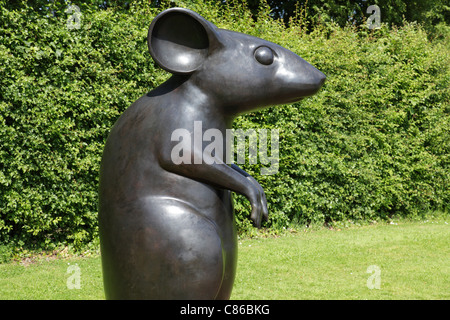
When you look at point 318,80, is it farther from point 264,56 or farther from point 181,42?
point 181,42

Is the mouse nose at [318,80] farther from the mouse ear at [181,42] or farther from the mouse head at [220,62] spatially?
the mouse ear at [181,42]

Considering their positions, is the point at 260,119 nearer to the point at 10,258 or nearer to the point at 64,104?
the point at 64,104

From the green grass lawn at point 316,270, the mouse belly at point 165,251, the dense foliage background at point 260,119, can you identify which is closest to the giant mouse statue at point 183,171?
the mouse belly at point 165,251

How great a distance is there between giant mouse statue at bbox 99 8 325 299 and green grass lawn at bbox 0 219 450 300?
112 inches

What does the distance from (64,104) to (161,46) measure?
412cm

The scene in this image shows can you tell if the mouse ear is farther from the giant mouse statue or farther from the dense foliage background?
the dense foliage background

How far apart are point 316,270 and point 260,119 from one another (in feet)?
9.49

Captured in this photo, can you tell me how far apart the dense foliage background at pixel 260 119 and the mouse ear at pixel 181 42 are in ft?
13.0

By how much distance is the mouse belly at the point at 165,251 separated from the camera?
2.51 metres

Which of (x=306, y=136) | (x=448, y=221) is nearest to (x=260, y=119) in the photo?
(x=306, y=136)

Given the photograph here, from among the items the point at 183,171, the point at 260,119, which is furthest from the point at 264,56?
the point at 260,119

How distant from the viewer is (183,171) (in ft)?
8.40

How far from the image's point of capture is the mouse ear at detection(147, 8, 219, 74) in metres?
2.69

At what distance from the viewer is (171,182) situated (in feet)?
8.48
